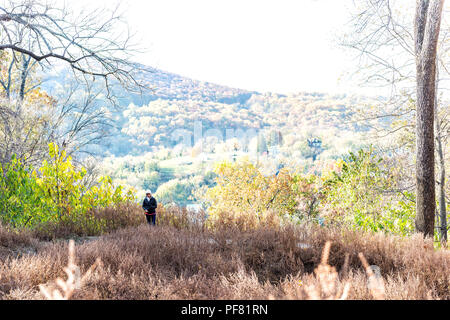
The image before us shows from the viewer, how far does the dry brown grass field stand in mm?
3346

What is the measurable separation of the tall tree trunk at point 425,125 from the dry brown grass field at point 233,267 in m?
1.47

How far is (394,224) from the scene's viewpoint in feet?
28.6

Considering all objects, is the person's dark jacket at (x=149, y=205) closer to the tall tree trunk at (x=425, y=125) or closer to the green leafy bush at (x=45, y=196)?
the green leafy bush at (x=45, y=196)

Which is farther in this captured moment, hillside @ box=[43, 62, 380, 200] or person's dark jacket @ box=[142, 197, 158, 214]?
hillside @ box=[43, 62, 380, 200]

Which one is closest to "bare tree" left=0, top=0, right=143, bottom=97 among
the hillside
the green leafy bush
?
the green leafy bush

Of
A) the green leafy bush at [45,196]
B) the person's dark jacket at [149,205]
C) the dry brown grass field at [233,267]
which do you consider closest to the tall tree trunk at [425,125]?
the dry brown grass field at [233,267]

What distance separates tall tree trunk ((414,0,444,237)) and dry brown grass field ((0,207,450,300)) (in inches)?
57.9

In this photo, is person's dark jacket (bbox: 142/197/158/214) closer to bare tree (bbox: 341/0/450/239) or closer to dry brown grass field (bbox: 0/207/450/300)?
dry brown grass field (bbox: 0/207/450/300)

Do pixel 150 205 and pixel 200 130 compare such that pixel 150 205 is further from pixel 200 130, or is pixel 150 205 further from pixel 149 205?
pixel 200 130

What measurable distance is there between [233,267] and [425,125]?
16.3 ft

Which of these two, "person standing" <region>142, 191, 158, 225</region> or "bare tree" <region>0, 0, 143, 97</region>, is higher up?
"bare tree" <region>0, 0, 143, 97</region>

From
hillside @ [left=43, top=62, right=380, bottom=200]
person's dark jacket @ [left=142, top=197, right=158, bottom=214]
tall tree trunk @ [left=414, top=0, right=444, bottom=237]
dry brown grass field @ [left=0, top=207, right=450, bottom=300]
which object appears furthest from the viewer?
hillside @ [left=43, top=62, right=380, bottom=200]

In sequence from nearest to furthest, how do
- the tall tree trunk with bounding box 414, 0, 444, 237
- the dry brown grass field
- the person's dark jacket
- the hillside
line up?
the dry brown grass field < the tall tree trunk with bounding box 414, 0, 444, 237 < the person's dark jacket < the hillside

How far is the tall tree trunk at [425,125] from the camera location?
6492 mm
